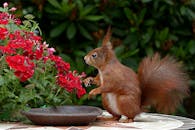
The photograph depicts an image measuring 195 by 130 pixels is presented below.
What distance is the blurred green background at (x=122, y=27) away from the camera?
540 centimetres

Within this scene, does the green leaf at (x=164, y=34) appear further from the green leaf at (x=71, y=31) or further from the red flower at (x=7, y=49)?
the red flower at (x=7, y=49)

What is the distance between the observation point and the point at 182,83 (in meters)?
3.76

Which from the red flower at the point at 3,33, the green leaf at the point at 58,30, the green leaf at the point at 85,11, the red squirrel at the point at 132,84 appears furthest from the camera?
the green leaf at the point at 58,30

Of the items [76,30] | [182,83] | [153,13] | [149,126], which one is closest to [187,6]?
[153,13]

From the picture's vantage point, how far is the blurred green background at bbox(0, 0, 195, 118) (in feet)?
17.7

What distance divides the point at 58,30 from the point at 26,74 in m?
2.04

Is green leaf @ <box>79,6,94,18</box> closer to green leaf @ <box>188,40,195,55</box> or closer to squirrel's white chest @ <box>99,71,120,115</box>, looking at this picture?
green leaf @ <box>188,40,195,55</box>

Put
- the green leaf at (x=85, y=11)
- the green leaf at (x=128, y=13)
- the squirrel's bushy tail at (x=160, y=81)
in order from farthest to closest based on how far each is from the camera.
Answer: the green leaf at (x=128, y=13) < the green leaf at (x=85, y=11) < the squirrel's bushy tail at (x=160, y=81)

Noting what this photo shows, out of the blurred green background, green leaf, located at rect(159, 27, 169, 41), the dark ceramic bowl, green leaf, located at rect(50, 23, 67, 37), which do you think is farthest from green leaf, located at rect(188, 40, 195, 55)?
the dark ceramic bowl

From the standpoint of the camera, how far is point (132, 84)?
3633mm

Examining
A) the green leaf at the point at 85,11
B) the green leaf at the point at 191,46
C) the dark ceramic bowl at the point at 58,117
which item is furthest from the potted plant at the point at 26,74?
the green leaf at the point at 191,46

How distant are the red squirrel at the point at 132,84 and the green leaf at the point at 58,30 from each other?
1.65 metres

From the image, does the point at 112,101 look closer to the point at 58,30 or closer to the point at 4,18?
the point at 4,18

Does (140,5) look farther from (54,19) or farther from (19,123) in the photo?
(19,123)
